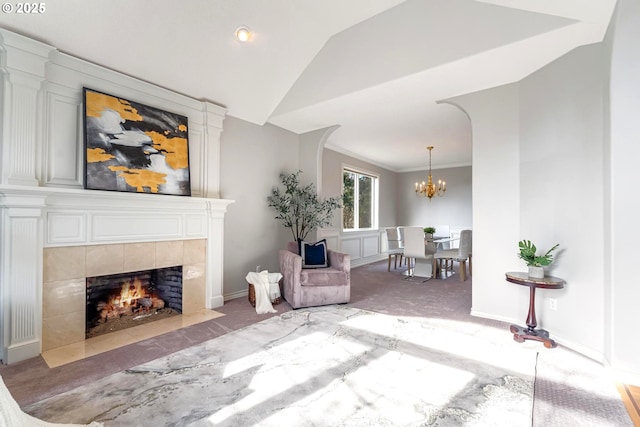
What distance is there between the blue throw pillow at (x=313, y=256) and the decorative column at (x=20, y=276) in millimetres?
2681

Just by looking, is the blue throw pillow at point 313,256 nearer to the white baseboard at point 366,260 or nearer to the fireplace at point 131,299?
the fireplace at point 131,299

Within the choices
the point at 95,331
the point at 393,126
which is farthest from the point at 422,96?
the point at 95,331

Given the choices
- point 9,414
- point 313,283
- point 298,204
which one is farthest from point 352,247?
point 9,414

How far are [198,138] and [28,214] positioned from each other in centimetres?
183

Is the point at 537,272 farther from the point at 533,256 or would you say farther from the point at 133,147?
the point at 133,147

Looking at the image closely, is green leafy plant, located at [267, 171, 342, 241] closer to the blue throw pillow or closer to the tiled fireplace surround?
the blue throw pillow

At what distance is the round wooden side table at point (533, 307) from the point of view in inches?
98.9

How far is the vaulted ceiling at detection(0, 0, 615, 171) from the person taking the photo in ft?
7.73

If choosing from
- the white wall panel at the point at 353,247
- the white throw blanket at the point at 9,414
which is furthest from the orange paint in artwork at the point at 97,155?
the white wall panel at the point at 353,247

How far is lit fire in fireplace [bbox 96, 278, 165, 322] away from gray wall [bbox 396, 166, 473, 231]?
7.12 m

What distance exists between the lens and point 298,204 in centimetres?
476

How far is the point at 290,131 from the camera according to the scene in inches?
197

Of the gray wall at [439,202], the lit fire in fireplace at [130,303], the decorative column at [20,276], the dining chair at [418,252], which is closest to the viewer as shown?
the decorative column at [20,276]

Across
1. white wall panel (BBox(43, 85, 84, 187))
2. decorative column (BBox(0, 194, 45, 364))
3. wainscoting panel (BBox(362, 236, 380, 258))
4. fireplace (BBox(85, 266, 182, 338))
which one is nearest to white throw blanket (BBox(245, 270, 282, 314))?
fireplace (BBox(85, 266, 182, 338))
